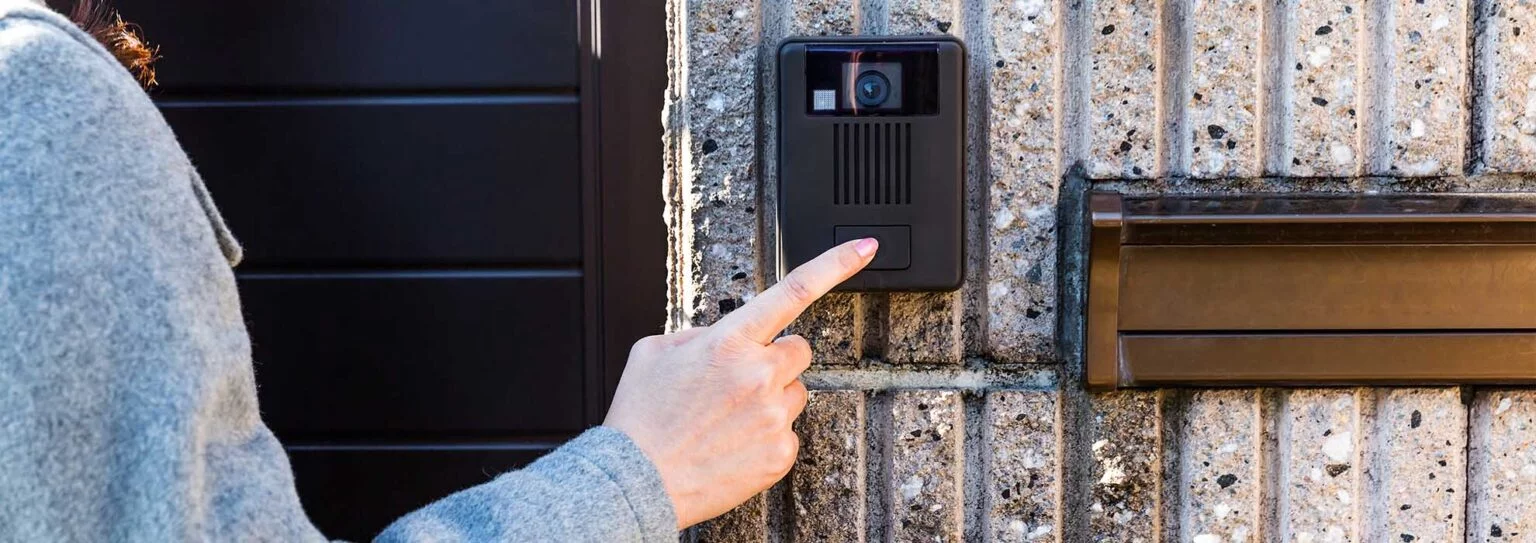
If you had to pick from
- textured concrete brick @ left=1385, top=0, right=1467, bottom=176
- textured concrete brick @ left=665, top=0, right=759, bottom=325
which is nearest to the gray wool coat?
textured concrete brick @ left=665, top=0, right=759, bottom=325

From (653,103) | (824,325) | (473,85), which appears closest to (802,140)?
(824,325)

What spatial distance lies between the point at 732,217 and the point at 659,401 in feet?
0.65

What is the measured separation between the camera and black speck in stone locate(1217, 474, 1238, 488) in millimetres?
829

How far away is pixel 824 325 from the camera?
0.84 m

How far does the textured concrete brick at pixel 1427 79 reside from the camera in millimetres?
798

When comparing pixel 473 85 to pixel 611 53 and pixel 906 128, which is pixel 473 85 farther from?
pixel 906 128

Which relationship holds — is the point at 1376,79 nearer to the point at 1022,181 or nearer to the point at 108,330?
the point at 1022,181

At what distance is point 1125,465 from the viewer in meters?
0.84

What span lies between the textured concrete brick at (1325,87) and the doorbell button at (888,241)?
0.34m

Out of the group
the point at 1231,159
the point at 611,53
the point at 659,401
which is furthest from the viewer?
the point at 611,53

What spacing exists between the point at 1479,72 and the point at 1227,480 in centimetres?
→ 40

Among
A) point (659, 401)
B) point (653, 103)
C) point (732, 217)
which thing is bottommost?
point (659, 401)

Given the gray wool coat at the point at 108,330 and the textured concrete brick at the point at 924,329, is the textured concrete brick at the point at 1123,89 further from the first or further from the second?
the gray wool coat at the point at 108,330

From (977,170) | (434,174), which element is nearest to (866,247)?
(977,170)
